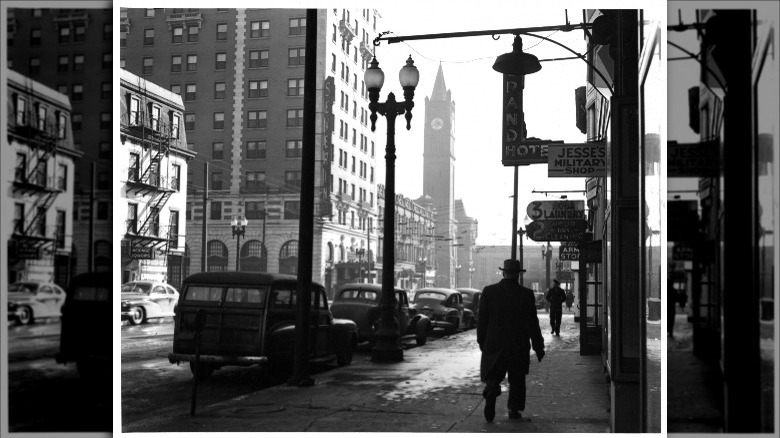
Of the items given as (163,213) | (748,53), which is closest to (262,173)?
(163,213)

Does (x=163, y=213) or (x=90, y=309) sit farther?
(x=163, y=213)

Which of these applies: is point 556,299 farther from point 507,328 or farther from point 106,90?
point 106,90

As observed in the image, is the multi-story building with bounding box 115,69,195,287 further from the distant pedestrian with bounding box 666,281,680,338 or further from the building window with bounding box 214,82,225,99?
the distant pedestrian with bounding box 666,281,680,338

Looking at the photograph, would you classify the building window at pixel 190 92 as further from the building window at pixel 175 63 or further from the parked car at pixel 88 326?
the parked car at pixel 88 326

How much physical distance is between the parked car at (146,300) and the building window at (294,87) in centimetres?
301

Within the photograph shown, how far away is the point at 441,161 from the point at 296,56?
2.43 metres

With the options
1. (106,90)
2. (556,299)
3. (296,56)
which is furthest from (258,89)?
(556,299)

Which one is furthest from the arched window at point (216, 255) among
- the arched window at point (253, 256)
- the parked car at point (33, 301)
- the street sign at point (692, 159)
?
the street sign at point (692, 159)

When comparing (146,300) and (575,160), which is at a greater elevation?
(575,160)

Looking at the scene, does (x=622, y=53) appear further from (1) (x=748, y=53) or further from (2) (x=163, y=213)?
(2) (x=163, y=213)

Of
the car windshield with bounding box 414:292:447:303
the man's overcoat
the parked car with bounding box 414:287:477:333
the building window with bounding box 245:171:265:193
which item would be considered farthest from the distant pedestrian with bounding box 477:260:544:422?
the car windshield with bounding box 414:292:447:303

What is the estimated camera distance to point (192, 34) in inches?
352

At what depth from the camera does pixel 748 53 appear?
3029 mm

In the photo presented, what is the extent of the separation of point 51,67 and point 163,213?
2.52 metres
